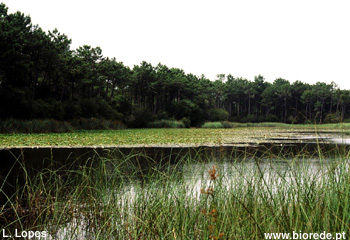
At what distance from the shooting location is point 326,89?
289 ft

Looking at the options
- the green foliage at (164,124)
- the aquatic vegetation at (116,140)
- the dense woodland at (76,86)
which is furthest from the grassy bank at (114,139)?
the green foliage at (164,124)

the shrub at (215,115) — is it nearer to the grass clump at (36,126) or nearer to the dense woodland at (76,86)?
the dense woodland at (76,86)

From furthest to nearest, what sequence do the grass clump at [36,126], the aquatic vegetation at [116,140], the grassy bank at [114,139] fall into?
the grass clump at [36,126], the grassy bank at [114,139], the aquatic vegetation at [116,140]

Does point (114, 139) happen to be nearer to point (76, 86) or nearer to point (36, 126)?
point (36, 126)

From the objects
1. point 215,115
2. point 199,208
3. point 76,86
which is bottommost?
point 199,208

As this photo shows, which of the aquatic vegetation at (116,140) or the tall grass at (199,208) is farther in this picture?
the aquatic vegetation at (116,140)

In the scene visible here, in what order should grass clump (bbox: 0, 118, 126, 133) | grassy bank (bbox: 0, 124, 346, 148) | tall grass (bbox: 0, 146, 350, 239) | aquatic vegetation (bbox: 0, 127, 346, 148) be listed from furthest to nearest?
grass clump (bbox: 0, 118, 126, 133) < grassy bank (bbox: 0, 124, 346, 148) < aquatic vegetation (bbox: 0, 127, 346, 148) < tall grass (bbox: 0, 146, 350, 239)

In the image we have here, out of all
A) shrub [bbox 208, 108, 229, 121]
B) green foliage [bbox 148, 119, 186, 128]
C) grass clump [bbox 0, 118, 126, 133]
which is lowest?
green foliage [bbox 148, 119, 186, 128]

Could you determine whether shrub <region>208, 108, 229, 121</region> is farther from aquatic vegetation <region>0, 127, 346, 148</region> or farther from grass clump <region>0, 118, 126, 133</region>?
aquatic vegetation <region>0, 127, 346, 148</region>

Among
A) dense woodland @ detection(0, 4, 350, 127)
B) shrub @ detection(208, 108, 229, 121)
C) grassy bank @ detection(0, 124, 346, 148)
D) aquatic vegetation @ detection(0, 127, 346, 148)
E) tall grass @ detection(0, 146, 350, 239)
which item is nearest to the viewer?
tall grass @ detection(0, 146, 350, 239)

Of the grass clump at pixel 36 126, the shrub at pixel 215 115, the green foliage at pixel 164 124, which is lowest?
the green foliage at pixel 164 124

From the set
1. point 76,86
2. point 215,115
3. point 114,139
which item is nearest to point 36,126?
point 114,139

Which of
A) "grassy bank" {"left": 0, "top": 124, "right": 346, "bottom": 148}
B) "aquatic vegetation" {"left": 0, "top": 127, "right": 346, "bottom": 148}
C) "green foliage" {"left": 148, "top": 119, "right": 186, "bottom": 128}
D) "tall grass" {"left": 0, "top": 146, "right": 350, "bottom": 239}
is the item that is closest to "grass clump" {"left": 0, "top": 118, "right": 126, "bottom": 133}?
"grassy bank" {"left": 0, "top": 124, "right": 346, "bottom": 148}

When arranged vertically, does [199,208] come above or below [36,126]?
above
